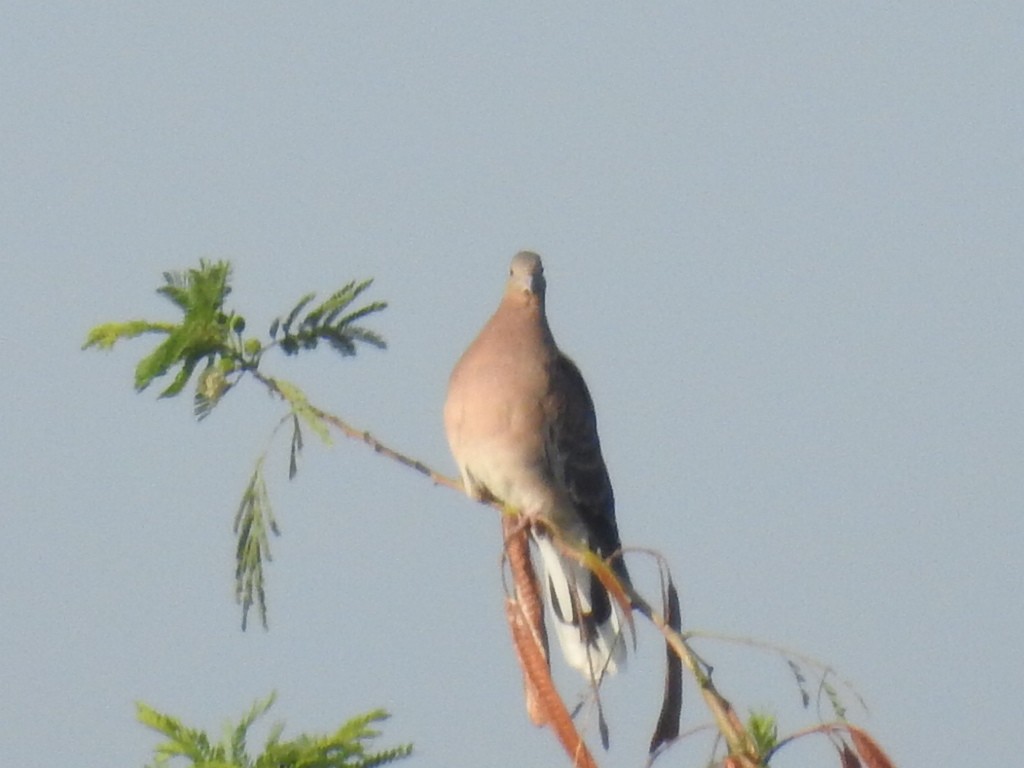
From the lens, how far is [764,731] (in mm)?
3139

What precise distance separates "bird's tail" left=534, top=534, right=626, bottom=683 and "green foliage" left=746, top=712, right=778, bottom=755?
8.42 ft

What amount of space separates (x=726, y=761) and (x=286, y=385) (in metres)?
1.04

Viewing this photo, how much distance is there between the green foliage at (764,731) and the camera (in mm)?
3117

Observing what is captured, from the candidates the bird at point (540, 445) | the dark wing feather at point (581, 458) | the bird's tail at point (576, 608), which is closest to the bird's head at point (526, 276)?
the bird at point (540, 445)

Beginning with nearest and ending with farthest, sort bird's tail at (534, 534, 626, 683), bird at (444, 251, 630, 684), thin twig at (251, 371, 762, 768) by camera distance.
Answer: thin twig at (251, 371, 762, 768), bird at (444, 251, 630, 684), bird's tail at (534, 534, 626, 683)

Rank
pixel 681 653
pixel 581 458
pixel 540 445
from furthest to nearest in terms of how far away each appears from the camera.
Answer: pixel 581 458 → pixel 540 445 → pixel 681 653

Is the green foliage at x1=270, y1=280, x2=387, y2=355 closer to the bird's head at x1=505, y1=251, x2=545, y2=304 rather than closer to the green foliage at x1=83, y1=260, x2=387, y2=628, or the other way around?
the green foliage at x1=83, y1=260, x2=387, y2=628

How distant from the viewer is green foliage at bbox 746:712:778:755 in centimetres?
312

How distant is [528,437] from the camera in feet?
18.7

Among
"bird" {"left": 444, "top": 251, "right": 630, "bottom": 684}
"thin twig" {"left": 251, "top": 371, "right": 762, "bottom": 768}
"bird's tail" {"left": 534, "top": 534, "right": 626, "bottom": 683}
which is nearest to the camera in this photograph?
"thin twig" {"left": 251, "top": 371, "right": 762, "bottom": 768}

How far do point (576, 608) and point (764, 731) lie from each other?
108 inches

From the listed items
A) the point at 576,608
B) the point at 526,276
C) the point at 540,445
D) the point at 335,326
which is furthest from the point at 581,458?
the point at 335,326

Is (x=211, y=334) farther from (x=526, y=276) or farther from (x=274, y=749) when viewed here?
(x=526, y=276)

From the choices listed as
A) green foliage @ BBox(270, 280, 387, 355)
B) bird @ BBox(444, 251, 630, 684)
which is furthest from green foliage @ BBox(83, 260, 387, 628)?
bird @ BBox(444, 251, 630, 684)
